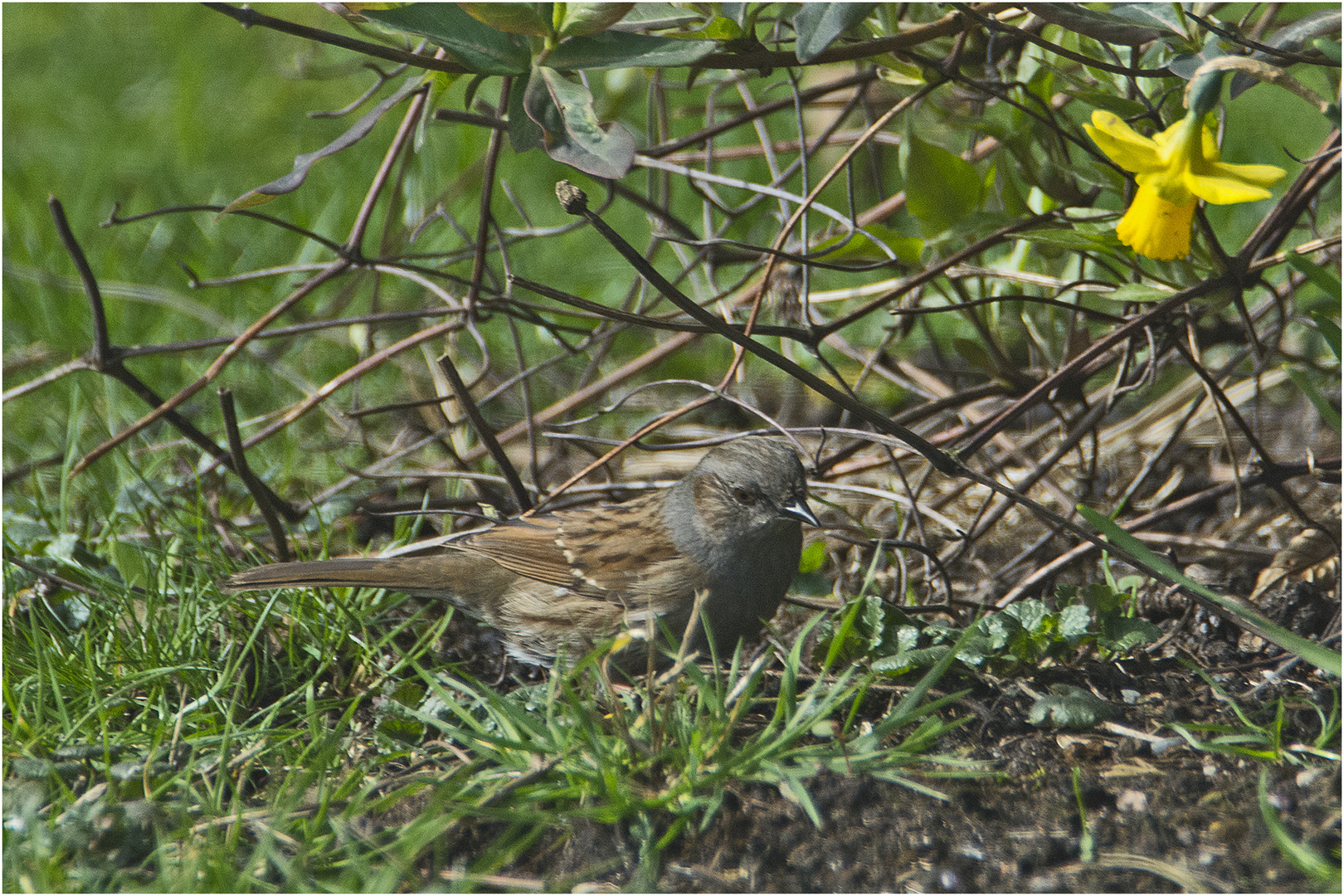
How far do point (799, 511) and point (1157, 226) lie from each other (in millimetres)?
1374

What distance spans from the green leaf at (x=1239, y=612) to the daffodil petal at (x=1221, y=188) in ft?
2.35

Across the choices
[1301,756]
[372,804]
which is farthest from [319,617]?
[1301,756]

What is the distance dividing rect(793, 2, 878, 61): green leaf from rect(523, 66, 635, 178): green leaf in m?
0.46

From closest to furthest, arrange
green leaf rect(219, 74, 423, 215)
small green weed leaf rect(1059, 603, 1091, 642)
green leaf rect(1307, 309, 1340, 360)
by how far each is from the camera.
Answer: green leaf rect(1307, 309, 1340, 360), green leaf rect(219, 74, 423, 215), small green weed leaf rect(1059, 603, 1091, 642)

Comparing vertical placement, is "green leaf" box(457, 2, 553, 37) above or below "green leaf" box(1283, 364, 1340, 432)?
above

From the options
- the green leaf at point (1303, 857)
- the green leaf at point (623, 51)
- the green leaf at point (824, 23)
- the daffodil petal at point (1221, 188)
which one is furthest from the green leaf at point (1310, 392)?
the green leaf at point (623, 51)

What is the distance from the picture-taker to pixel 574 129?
2.57 m

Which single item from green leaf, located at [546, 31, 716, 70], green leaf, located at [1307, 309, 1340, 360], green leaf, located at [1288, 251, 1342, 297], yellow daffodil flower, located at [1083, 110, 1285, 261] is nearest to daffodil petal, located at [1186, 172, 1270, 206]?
yellow daffodil flower, located at [1083, 110, 1285, 261]

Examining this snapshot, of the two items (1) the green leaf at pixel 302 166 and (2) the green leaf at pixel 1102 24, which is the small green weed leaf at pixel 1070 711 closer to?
(2) the green leaf at pixel 1102 24

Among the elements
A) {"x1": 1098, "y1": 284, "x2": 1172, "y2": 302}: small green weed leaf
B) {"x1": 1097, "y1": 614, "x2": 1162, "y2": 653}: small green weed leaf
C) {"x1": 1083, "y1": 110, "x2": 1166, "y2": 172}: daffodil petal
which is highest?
{"x1": 1083, "y1": 110, "x2": 1166, "y2": 172}: daffodil petal

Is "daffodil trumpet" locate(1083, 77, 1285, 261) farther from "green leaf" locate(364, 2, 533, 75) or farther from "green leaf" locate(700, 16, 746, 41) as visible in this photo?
"green leaf" locate(364, 2, 533, 75)

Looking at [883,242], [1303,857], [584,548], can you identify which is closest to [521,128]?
[883,242]

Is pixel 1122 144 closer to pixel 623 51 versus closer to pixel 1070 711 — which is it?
pixel 623 51

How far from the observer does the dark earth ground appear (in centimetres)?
A: 233
